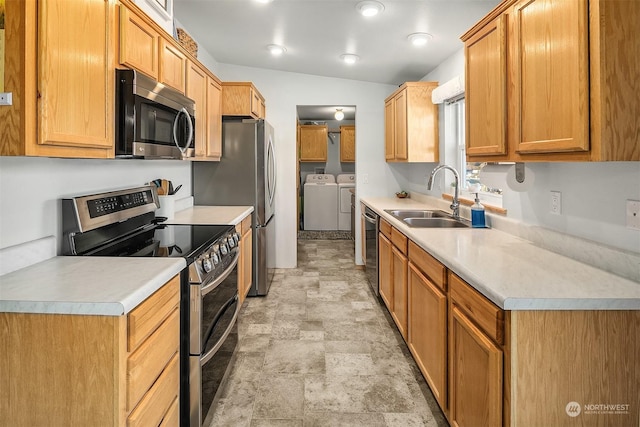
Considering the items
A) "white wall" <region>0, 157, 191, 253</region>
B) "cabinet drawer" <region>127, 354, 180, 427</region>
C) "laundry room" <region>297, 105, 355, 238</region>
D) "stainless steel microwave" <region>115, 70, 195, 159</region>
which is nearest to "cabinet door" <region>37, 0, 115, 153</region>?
"stainless steel microwave" <region>115, 70, 195, 159</region>

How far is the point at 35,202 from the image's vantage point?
5.20ft

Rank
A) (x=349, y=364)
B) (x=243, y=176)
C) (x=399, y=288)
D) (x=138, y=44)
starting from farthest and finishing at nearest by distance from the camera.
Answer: (x=243, y=176) < (x=399, y=288) < (x=349, y=364) < (x=138, y=44)

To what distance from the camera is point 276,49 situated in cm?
388

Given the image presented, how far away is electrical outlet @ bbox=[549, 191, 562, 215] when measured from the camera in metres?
1.87

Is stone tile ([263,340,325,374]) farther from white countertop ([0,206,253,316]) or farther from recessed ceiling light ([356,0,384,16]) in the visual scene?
recessed ceiling light ([356,0,384,16])

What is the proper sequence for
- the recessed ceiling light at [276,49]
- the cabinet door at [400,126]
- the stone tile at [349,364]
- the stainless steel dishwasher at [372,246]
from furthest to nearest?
the cabinet door at [400,126], the recessed ceiling light at [276,49], the stainless steel dishwasher at [372,246], the stone tile at [349,364]

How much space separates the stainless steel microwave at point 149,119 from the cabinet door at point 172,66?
121mm

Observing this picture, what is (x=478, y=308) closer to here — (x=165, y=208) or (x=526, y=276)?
(x=526, y=276)

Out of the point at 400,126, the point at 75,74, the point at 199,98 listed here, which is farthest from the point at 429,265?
the point at 400,126

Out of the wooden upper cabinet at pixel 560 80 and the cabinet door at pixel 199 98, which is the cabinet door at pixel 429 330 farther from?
the cabinet door at pixel 199 98

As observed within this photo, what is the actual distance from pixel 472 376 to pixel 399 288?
1.29 metres

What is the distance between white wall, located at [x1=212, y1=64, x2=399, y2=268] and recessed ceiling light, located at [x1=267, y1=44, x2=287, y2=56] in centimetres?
82

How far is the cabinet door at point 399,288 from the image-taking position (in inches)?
102

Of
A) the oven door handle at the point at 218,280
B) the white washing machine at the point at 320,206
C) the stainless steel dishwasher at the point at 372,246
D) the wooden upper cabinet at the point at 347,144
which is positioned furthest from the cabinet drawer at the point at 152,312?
the wooden upper cabinet at the point at 347,144
